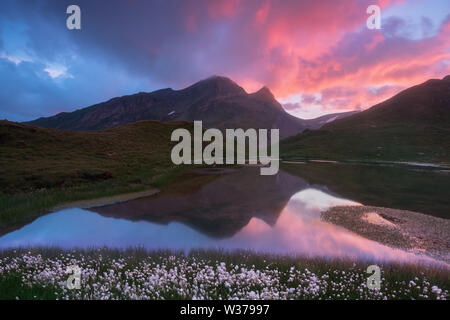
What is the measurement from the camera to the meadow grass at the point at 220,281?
7.64 metres

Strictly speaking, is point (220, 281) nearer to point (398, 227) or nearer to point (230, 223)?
point (230, 223)

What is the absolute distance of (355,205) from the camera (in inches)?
1044

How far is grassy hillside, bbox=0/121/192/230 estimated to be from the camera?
25266 mm

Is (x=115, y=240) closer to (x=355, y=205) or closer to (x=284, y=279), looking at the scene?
(x=284, y=279)

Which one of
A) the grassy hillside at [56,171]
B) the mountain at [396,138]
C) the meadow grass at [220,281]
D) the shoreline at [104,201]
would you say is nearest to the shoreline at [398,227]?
the meadow grass at [220,281]

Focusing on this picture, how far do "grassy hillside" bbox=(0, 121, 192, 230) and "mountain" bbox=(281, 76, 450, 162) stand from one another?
319 ft

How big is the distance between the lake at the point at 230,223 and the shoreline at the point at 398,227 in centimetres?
123

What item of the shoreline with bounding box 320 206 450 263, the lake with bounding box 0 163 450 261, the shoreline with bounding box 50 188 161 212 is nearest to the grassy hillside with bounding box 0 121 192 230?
the shoreline with bounding box 50 188 161 212

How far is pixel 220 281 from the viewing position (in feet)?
28.0

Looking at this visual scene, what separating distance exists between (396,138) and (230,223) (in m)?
152

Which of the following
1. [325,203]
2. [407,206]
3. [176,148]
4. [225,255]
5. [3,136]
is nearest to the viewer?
[225,255]

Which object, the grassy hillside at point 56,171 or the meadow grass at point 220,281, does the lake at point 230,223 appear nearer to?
the meadow grass at point 220,281

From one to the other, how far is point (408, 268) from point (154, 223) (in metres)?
18.1
